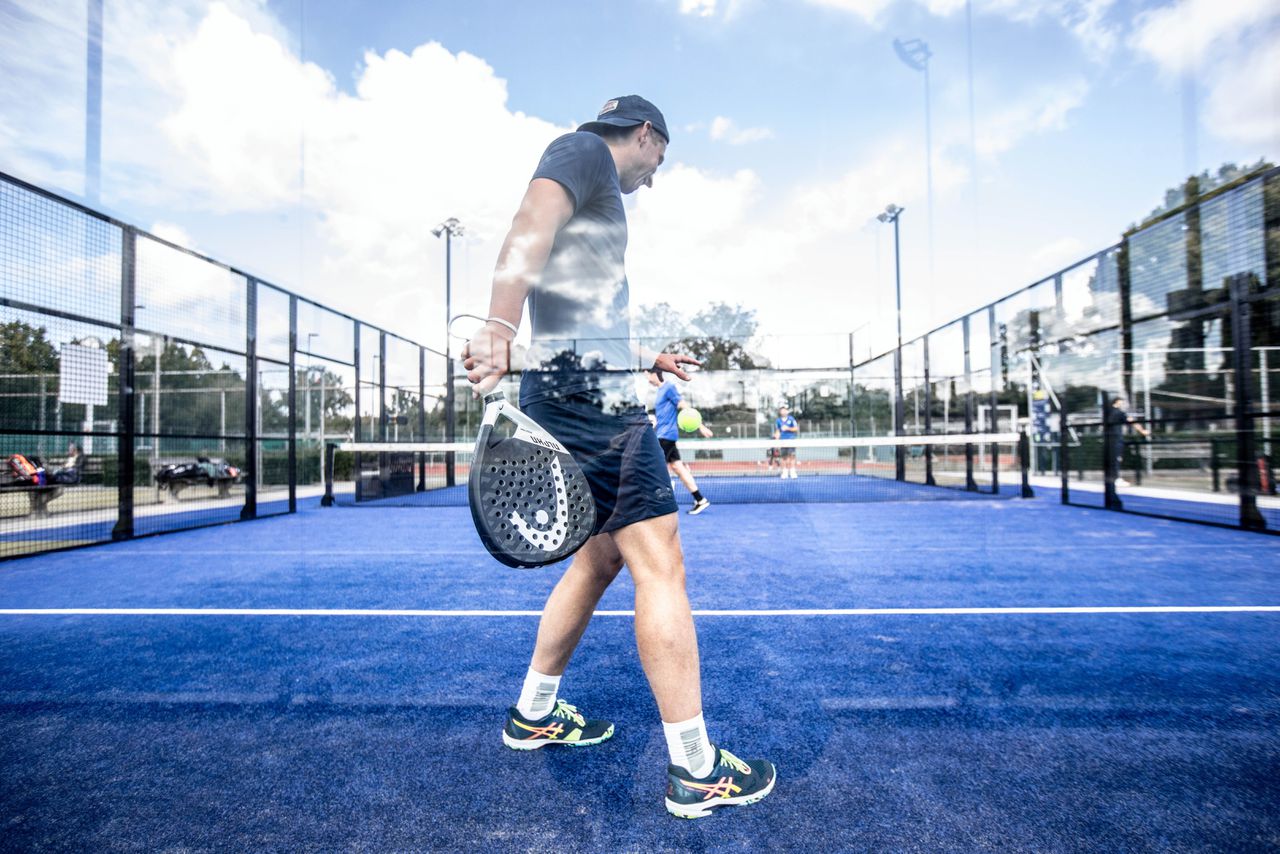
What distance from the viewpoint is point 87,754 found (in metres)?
1.77

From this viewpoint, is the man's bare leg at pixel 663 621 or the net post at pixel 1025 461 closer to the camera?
the man's bare leg at pixel 663 621

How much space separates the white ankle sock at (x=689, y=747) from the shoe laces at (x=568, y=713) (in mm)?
419

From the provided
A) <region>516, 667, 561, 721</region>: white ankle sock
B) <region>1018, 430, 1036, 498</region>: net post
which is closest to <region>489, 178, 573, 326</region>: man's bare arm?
<region>516, 667, 561, 721</region>: white ankle sock

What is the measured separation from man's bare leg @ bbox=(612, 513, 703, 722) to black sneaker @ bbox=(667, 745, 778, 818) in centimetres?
14

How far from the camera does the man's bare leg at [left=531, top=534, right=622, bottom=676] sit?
170 centimetres

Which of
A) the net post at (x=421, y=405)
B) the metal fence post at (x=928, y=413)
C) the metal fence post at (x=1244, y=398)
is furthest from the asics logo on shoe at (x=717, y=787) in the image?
the metal fence post at (x=928, y=413)

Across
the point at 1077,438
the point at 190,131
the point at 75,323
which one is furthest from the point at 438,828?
the point at 1077,438

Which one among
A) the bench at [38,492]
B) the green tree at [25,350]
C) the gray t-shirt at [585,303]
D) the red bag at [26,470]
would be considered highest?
the green tree at [25,350]

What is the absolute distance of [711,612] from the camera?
3215 mm

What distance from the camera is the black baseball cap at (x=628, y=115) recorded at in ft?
5.44

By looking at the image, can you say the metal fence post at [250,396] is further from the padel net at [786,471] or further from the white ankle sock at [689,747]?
the white ankle sock at [689,747]

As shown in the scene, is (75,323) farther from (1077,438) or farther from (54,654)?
(1077,438)

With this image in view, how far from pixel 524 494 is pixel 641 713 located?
98cm

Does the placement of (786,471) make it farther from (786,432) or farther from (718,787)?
(718,787)
